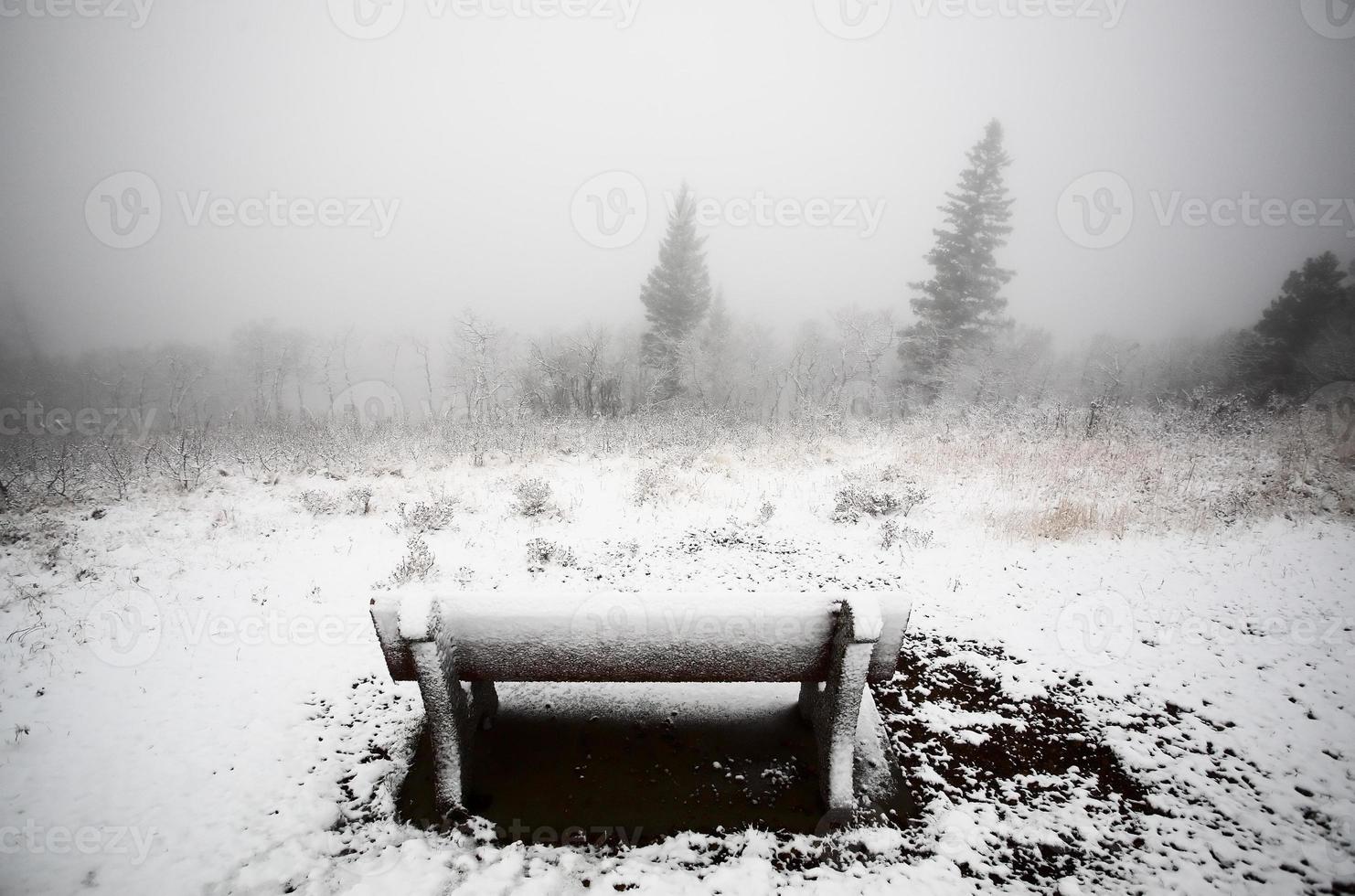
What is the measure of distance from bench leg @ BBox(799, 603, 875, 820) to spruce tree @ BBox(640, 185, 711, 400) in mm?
24059

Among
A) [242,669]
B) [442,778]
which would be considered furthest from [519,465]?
[442,778]

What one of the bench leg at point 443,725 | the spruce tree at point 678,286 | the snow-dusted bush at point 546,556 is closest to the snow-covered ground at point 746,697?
the snow-dusted bush at point 546,556

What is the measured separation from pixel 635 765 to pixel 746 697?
0.90 meters

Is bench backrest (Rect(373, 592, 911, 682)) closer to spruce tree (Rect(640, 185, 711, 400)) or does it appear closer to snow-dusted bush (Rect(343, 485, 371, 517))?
snow-dusted bush (Rect(343, 485, 371, 517))

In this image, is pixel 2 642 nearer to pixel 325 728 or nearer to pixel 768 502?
pixel 325 728

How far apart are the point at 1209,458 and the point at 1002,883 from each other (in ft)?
31.4

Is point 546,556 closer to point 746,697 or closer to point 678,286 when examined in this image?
point 746,697

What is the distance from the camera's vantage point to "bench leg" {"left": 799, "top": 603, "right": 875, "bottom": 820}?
7.99 ft

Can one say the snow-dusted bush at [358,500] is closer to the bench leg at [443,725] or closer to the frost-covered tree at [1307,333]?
the bench leg at [443,725]

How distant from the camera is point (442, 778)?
105 inches

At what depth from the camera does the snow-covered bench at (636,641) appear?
7.87 ft

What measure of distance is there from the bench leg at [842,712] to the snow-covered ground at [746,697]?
0.19 m

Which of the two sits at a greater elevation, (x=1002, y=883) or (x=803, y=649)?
(x=803, y=649)

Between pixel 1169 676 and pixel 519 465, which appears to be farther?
pixel 519 465
